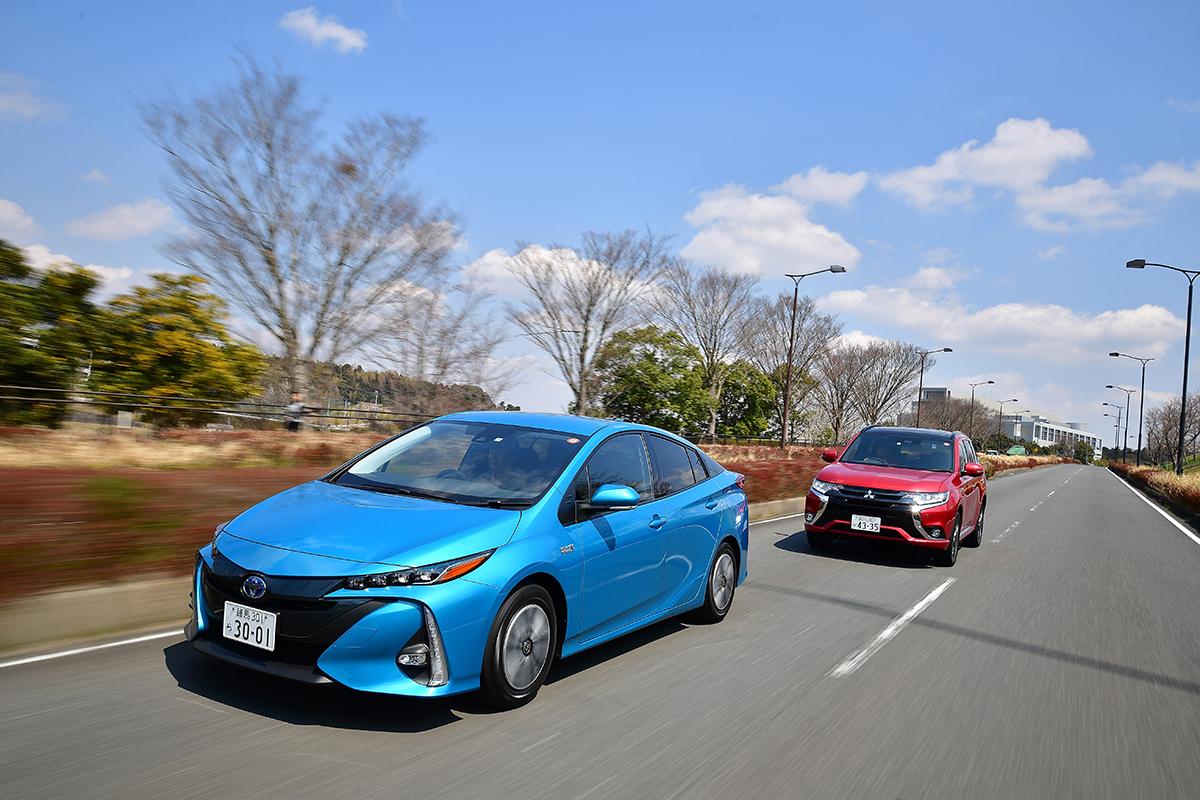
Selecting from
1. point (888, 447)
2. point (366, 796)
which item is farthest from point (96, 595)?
point (888, 447)

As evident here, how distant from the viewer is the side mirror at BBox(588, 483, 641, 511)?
5.18m

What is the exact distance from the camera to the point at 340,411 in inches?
1030

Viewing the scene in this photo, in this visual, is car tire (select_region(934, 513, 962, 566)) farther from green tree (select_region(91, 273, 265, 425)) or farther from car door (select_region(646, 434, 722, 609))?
green tree (select_region(91, 273, 265, 425))

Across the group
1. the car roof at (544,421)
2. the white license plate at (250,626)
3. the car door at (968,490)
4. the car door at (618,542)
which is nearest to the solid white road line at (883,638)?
the car door at (618,542)

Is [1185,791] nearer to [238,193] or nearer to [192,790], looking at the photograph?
[192,790]

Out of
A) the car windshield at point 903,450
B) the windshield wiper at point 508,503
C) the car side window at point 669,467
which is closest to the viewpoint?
the windshield wiper at point 508,503

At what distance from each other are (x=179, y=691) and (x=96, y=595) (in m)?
1.48

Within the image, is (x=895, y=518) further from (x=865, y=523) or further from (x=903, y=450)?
(x=903, y=450)

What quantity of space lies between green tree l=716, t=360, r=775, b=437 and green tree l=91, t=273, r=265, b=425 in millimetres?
43702

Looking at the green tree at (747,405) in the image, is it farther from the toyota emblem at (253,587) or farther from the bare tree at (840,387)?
the toyota emblem at (253,587)

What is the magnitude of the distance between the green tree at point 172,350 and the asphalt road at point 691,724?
19.7 metres

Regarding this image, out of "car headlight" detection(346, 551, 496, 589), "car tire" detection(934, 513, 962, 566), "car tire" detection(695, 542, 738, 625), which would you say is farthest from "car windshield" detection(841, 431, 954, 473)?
"car headlight" detection(346, 551, 496, 589)

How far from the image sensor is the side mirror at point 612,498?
204 inches

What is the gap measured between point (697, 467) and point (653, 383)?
128ft
